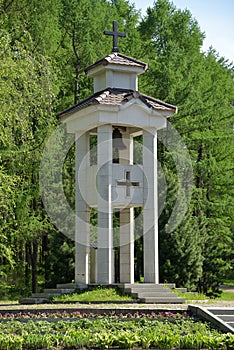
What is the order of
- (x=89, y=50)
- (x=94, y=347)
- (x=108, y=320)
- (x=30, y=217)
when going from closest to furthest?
(x=94, y=347) → (x=108, y=320) → (x=30, y=217) → (x=89, y=50)

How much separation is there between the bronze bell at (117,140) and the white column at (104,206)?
3.39 feet

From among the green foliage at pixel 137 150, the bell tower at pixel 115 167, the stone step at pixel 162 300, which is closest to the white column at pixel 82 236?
the bell tower at pixel 115 167

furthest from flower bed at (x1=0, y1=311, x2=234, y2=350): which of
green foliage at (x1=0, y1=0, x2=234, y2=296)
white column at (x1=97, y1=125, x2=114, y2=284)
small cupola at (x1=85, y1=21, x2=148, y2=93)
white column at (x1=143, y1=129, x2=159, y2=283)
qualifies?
small cupola at (x1=85, y1=21, x2=148, y2=93)

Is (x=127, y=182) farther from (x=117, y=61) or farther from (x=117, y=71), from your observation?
(x=117, y=61)

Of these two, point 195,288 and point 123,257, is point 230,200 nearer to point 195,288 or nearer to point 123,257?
point 195,288

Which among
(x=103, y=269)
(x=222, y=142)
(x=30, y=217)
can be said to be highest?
(x=222, y=142)

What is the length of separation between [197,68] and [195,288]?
11.3 meters

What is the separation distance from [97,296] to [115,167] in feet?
11.5

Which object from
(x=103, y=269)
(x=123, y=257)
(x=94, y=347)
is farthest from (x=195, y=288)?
(x=94, y=347)

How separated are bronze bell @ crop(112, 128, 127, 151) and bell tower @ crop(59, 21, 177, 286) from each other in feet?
0.09

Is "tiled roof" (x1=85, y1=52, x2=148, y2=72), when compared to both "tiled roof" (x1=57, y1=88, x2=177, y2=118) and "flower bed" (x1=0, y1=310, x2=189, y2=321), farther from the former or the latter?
"flower bed" (x1=0, y1=310, x2=189, y2=321)

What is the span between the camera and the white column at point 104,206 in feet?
54.4

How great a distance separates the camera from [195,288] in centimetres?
2191

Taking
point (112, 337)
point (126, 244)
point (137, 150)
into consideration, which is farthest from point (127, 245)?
point (112, 337)
